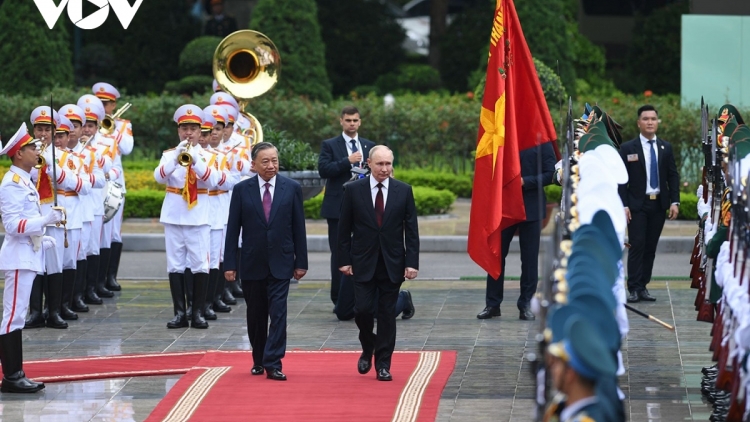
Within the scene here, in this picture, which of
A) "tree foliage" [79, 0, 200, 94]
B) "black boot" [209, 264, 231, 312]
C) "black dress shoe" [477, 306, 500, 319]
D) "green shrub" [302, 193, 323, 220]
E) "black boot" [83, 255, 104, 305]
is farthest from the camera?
"tree foliage" [79, 0, 200, 94]

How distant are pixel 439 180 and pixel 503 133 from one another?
10.5 metres

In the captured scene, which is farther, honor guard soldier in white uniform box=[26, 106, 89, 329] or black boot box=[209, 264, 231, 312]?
black boot box=[209, 264, 231, 312]

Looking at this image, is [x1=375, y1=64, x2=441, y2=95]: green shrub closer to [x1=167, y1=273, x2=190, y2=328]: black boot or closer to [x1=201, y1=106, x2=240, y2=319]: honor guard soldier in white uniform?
[x1=201, y1=106, x2=240, y2=319]: honor guard soldier in white uniform

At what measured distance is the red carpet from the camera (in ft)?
29.8

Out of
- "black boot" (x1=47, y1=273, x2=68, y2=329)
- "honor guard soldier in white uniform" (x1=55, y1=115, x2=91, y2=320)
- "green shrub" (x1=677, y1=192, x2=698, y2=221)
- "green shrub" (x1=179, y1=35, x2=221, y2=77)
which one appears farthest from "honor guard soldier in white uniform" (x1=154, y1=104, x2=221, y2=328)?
"green shrub" (x1=179, y1=35, x2=221, y2=77)

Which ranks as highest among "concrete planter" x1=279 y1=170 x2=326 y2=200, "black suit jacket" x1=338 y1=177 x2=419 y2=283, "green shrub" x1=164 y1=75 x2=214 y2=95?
"green shrub" x1=164 y1=75 x2=214 y2=95

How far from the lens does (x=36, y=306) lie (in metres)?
12.8

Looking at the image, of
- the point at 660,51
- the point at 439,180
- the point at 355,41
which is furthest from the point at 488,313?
the point at 355,41

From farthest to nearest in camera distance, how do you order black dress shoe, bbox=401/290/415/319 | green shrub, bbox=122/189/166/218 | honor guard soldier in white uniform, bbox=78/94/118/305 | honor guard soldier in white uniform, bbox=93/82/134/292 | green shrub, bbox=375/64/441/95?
green shrub, bbox=375/64/441/95, green shrub, bbox=122/189/166/218, honor guard soldier in white uniform, bbox=93/82/134/292, honor guard soldier in white uniform, bbox=78/94/118/305, black dress shoe, bbox=401/290/415/319

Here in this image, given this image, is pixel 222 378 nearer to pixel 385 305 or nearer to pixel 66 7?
pixel 385 305

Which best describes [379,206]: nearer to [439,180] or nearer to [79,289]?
[79,289]

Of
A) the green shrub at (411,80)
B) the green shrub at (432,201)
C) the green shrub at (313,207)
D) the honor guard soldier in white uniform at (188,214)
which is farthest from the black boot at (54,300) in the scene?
the green shrub at (411,80)

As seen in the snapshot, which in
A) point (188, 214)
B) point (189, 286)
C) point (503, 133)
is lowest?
point (189, 286)

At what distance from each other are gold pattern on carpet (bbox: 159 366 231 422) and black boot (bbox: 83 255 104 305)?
12.7ft
